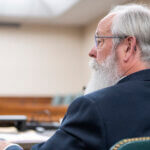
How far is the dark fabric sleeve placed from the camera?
36.3 inches

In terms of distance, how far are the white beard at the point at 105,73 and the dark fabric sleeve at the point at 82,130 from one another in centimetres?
32

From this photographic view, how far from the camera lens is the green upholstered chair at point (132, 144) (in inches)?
34.0

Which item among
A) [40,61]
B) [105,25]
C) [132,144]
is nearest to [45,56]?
[40,61]

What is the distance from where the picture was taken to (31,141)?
176 cm

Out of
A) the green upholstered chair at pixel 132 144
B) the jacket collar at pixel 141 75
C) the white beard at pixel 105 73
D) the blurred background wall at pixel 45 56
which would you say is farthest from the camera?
the blurred background wall at pixel 45 56

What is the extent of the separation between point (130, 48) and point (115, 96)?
261 mm

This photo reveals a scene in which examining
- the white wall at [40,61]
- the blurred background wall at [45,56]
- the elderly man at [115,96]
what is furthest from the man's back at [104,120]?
the white wall at [40,61]

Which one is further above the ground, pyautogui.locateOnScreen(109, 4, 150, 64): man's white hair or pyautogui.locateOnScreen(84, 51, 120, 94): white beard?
pyautogui.locateOnScreen(109, 4, 150, 64): man's white hair

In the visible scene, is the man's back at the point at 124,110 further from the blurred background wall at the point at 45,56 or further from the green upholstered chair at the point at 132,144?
the blurred background wall at the point at 45,56

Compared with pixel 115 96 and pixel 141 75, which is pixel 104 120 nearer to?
pixel 115 96

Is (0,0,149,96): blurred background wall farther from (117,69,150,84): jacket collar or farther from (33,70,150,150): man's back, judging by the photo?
(33,70,150,150): man's back

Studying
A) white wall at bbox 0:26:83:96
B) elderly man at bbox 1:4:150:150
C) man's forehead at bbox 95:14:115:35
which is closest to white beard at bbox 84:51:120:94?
elderly man at bbox 1:4:150:150

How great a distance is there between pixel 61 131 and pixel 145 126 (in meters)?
0.26

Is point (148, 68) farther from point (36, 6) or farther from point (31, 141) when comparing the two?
point (36, 6)
